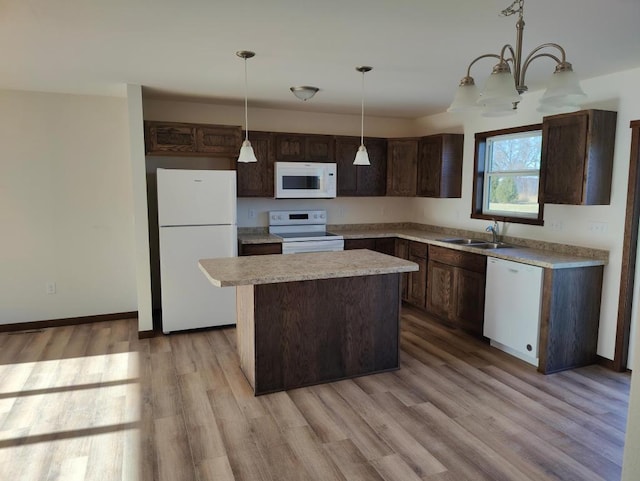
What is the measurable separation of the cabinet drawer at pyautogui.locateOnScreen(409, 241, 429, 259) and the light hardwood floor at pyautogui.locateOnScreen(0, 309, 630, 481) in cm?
135

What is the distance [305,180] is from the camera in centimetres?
520

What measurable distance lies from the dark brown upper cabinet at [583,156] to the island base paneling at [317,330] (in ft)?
5.26

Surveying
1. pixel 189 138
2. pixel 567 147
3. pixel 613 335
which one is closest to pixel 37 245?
pixel 189 138

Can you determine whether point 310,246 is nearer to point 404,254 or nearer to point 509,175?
point 404,254

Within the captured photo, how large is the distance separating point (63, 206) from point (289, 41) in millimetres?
3192

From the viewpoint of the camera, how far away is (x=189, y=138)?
14.8 feet

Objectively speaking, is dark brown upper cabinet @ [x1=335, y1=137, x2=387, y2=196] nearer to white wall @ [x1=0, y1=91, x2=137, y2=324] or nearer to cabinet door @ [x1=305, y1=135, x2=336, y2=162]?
cabinet door @ [x1=305, y1=135, x2=336, y2=162]

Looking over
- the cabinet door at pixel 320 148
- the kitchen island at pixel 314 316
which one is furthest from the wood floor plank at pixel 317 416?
the cabinet door at pixel 320 148

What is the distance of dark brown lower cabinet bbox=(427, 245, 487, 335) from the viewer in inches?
167

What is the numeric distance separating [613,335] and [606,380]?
0.40 metres

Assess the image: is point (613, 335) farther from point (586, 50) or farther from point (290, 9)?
point (290, 9)

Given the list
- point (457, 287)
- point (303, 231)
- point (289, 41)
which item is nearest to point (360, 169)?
point (303, 231)

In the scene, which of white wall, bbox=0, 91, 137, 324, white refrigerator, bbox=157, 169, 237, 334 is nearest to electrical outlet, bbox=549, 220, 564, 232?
white refrigerator, bbox=157, 169, 237, 334

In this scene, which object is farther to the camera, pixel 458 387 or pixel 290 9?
pixel 458 387
